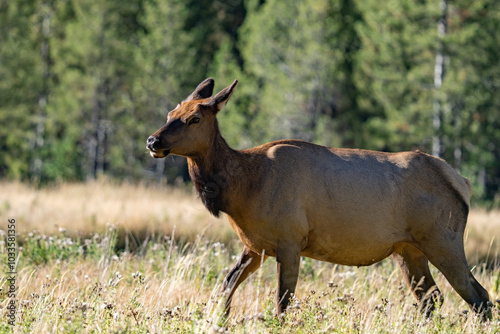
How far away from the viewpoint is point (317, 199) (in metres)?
6.08

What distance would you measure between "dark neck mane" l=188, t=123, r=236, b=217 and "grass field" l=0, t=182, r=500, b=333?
31 centimetres

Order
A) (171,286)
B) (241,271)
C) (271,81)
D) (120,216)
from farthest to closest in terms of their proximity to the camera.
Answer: (271,81) < (120,216) < (241,271) < (171,286)

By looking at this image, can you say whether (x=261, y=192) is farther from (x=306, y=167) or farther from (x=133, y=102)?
(x=133, y=102)

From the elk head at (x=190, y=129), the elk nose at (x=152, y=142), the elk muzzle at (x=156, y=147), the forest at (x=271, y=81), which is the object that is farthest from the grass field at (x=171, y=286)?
the forest at (x=271, y=81)

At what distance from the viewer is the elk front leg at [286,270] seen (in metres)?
5.79

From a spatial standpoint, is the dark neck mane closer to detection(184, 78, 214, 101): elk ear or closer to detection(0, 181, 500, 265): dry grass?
detection(184, 78, 214, 101): elk ear

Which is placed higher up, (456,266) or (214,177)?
(214,177)

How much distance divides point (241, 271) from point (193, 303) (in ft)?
2.30

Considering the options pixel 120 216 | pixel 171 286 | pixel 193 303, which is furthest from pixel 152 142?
pixel 120 216

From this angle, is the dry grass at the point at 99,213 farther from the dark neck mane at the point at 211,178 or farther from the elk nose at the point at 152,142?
the elk nose at the point at 152,142

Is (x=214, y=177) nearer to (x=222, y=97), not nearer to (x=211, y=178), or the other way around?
(x=211, y=178)

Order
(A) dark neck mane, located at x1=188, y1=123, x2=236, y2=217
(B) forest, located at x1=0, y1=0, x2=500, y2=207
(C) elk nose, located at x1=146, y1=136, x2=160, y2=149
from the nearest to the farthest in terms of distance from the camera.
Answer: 1. (C) elk nose, located at x1=146, y1=136, x2=160, y2=149
2. (A) dark neck mane, located at x1=188, y1=123, x2=236, y2=217
3. (B) forest, located at x1=0, y1=0, x2=500, y2=207

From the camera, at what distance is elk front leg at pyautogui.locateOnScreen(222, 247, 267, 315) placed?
6203mm

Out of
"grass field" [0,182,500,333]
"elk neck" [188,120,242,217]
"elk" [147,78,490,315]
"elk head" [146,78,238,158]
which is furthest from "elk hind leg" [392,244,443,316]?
"elk head" [146,78,238,158]
